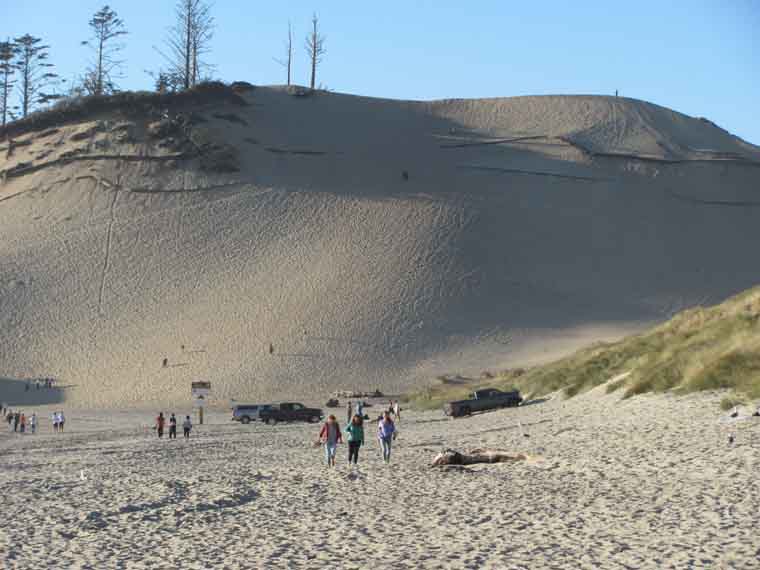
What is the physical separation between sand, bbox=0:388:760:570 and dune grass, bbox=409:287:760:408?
82 cm

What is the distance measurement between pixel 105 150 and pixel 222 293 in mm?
21092

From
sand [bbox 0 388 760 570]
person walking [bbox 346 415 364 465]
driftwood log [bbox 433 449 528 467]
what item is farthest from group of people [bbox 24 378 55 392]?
driftwood log [bbox 433 449 528 467]

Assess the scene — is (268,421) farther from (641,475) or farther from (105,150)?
(105,150)

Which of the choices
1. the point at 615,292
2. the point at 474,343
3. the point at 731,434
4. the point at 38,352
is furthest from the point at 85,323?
the point at 731,434

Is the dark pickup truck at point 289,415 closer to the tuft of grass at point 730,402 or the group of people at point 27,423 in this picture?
the group of people at point 27,423

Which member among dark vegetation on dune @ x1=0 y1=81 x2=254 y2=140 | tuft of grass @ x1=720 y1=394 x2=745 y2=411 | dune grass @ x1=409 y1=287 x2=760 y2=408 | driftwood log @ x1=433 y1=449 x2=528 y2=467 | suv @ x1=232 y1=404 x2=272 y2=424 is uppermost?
dark vegetation on dune @ x1=0 y1=81 x2=254 y2=140

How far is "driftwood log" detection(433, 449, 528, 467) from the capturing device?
→ 57.6ft

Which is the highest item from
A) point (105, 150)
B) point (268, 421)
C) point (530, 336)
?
point (105, 150)

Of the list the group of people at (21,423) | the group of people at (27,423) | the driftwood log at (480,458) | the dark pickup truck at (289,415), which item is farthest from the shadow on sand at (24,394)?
the driftwood log at (480,458)

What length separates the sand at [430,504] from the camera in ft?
35.8

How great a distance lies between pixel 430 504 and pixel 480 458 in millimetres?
3813

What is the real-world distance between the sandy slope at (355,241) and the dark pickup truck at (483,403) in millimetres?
14744

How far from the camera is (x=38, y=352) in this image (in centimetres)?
5403

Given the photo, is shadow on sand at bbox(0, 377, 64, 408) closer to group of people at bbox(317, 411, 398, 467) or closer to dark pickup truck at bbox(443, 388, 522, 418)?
dark pickup truck at bbox(443, 388, 522, 418)
